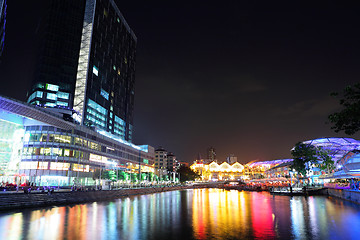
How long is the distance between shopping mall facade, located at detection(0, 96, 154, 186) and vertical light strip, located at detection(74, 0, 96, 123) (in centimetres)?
1349

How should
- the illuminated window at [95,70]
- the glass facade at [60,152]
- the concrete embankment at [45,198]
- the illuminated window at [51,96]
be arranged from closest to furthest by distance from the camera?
the concrete embankment at [45,198], the glass facade at [60,152], the illuminated window at [51,96], the illuminated window at [95,70]

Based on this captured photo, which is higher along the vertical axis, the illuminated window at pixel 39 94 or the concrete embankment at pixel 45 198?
the illuminated window at pixel 39 94

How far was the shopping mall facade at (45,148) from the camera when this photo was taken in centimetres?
5953

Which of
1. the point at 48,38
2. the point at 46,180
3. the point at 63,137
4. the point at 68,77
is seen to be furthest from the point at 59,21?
the point at 46,180

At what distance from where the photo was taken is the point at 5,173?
61000 millimetres

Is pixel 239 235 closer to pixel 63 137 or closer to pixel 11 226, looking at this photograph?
pixel 11 226

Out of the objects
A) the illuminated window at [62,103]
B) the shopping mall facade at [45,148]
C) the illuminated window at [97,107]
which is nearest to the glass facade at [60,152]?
the shopping mall facade at [45,148]

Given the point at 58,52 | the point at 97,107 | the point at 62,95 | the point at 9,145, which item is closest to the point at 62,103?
the point at 62,95

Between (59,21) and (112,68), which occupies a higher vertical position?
(59,21)

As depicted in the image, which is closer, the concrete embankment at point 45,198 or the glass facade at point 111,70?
the concrete embankment at point 45,198

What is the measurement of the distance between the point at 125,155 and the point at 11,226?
99.1m

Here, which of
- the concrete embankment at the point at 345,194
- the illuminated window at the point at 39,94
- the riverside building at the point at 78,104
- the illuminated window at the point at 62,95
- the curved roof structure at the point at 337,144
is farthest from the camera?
the illuminated window at the point at 62,95

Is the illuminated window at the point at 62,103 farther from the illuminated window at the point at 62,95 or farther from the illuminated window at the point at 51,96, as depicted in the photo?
the illuminated window at the point at 62,95

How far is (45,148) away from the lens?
73.0 meters
